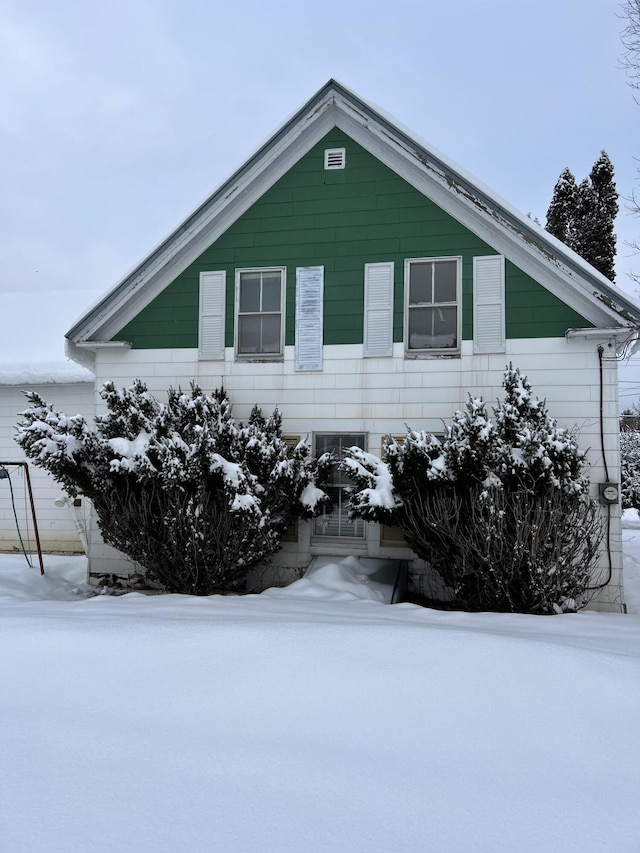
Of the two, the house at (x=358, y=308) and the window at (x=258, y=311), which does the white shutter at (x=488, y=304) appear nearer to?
the house at (x=358, y=308)

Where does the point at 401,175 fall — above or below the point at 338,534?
above

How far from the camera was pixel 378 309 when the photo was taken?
28.9 ft

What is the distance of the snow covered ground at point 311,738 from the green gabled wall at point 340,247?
4.95 meters

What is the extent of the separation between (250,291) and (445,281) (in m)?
2.76

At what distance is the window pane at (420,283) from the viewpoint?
8.76 m

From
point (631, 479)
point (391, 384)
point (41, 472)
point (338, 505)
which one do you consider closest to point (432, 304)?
point (391, 384)

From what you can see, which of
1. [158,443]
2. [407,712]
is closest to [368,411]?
[158,443]

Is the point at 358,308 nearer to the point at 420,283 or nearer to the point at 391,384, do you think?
the point at 420,283

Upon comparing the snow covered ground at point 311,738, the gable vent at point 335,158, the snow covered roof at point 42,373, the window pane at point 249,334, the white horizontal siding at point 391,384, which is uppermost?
the gable vent at point 335,158

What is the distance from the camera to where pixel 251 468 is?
788cm

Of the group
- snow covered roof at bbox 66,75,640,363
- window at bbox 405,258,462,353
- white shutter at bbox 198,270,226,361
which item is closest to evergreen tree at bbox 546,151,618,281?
snow covered roof at bbox 66,75,640,363

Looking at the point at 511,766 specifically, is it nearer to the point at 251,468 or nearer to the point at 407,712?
the point at 407,712

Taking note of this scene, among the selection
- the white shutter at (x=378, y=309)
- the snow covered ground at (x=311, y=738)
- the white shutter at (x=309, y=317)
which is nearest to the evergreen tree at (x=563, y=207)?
the white shutter at (x=378, y=309)

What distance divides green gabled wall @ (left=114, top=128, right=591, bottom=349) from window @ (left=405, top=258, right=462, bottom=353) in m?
0.13
